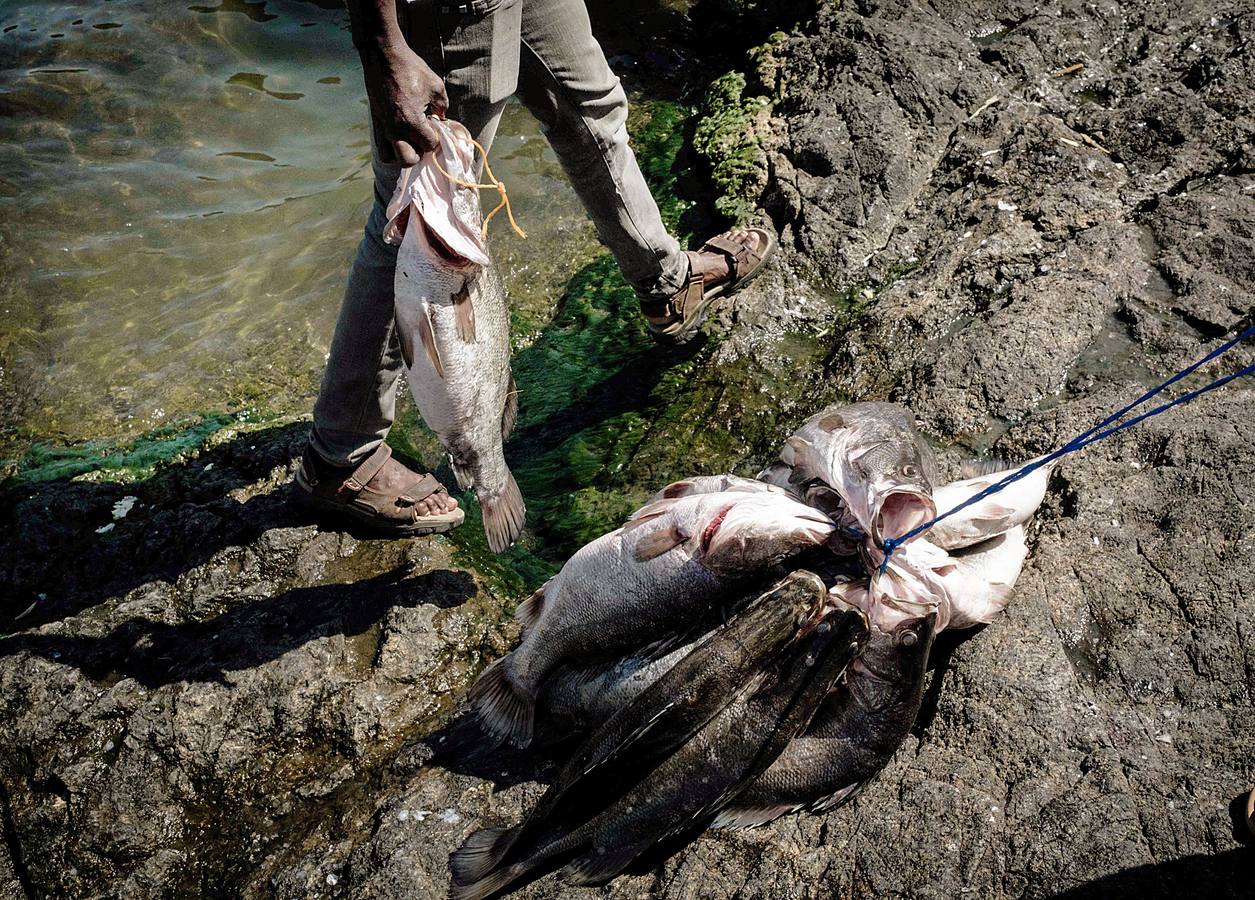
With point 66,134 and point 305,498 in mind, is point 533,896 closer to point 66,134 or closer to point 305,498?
point 305,498

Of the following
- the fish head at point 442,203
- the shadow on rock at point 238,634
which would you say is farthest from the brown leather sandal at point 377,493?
the fish head at point 442,203

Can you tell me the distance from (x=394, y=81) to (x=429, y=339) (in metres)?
0.77

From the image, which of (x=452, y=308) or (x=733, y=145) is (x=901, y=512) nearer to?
(x=452, y=308)

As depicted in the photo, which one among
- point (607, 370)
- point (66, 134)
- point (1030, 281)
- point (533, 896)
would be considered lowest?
point (1030, 281)

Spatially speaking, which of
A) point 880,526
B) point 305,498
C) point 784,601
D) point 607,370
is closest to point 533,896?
point 784,601

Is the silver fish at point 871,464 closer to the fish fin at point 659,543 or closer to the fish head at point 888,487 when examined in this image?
the fish head at point 888,487

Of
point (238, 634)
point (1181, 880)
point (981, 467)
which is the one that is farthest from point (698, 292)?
point (1181, 880)

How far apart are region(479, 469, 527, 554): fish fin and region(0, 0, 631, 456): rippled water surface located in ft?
7.43

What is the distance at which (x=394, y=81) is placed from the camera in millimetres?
2664

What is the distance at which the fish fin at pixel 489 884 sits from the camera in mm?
2686

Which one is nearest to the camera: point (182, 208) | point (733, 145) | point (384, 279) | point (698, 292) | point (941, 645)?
point (941, 645)

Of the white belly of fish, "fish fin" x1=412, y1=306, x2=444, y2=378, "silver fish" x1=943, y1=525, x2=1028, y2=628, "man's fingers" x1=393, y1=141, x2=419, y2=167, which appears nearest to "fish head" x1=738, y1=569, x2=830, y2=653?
"silver fish" x1=943, y1=525, x2=1028, y2=628

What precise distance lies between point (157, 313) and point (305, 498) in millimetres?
2720

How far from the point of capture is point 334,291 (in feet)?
19.0
